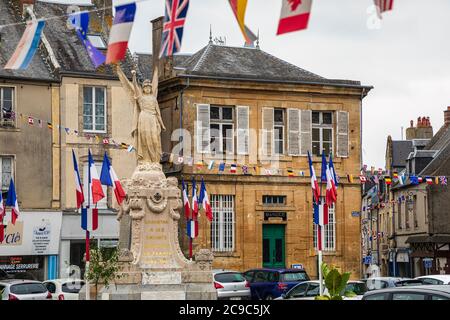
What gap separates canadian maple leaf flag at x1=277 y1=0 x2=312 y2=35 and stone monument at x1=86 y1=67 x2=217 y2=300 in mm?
16477

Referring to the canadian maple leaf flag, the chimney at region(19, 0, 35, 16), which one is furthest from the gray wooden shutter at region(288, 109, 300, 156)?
the canadian maple leaf flag

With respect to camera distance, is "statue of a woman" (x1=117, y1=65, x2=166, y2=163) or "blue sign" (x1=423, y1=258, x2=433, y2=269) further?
"blue sign" (x1=423, y1=258, x2=433, y2=269)

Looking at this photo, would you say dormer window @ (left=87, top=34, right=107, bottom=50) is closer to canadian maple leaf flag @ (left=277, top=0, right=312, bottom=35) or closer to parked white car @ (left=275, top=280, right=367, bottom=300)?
parked white car @ (left=275, top=280, right=367, bottom=300)

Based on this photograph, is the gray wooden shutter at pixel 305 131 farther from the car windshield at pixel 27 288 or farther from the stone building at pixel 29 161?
the car windshield at pixel 27 288

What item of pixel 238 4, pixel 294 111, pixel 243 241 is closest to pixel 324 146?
pixel 294 111

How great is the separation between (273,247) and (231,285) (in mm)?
9867

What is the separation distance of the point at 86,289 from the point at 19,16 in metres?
17.2

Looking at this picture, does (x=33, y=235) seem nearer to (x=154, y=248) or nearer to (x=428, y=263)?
(x=154, y=248)

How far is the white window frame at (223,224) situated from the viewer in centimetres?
3931

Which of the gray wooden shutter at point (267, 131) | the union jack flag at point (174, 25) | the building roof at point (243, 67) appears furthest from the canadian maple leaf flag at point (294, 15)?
the gray wooden shutter at point (267, 131)

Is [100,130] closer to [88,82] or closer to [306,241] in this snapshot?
[88,82]

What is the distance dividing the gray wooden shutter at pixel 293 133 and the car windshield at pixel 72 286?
13688 millimetres

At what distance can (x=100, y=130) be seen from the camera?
39438 millimetres

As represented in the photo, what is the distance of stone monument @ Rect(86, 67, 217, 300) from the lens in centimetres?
2850
